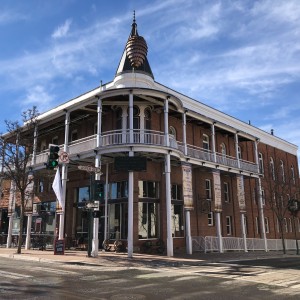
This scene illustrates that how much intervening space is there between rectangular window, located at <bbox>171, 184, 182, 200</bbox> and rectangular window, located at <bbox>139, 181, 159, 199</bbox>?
172cm

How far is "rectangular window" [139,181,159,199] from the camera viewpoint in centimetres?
2426

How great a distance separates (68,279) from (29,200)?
16182mm

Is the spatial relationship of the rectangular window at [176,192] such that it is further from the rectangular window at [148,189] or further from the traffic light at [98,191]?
the traffic light at [98,191]

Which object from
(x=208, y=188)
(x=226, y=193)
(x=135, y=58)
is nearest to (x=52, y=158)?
(x=135, y=58)

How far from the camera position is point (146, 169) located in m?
22.7

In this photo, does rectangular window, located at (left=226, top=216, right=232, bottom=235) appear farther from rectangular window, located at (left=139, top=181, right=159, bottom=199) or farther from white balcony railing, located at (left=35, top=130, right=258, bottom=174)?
rectangular window, located at (left=139, top=181, right=159, bottom=199)

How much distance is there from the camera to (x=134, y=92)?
71.5 ft

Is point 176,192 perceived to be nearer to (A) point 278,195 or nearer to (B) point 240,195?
(B) point 240,195

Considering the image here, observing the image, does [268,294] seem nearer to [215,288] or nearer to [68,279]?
[215,288]

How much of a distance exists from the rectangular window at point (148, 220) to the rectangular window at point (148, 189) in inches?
20.9

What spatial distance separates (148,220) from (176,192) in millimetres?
3585

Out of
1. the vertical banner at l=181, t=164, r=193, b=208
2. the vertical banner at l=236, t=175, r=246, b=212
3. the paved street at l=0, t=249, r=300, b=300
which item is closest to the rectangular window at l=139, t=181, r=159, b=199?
the vertical banner at l=181, t=164, r=193, b=208

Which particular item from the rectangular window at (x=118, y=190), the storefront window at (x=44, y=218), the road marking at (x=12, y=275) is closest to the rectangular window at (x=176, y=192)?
the rectangular window at (x=118, y=190)

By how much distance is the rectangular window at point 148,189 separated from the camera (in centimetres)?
2426
